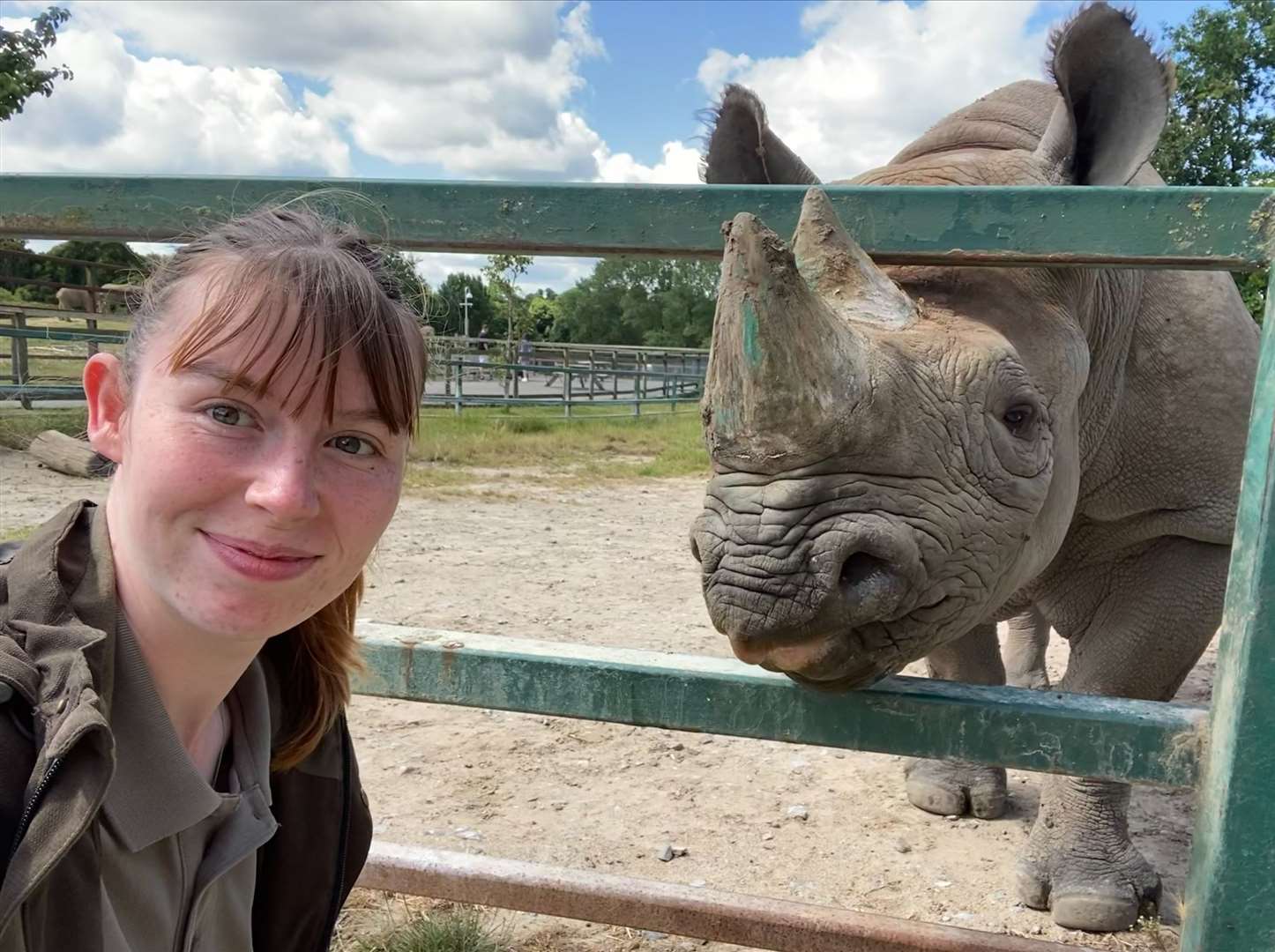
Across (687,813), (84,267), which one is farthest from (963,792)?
(84,267)

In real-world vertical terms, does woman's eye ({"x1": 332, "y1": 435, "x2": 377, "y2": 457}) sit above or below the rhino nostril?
above

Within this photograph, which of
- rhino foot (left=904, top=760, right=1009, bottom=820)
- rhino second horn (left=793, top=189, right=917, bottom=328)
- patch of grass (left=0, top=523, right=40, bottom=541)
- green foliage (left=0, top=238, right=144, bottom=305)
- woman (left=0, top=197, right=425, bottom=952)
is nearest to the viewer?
woman (left=0, top=197, right=425, bottom=952)

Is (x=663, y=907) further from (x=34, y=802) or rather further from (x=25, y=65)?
(x=25, y=65)

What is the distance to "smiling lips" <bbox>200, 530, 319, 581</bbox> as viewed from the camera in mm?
1349

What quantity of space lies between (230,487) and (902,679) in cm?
134

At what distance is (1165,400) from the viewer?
3.36 meters

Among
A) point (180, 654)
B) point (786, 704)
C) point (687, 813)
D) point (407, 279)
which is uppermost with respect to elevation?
point (407, 279)

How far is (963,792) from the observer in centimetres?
407

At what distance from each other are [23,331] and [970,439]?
12205 mm

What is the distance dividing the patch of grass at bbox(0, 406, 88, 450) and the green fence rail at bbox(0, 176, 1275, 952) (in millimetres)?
9886

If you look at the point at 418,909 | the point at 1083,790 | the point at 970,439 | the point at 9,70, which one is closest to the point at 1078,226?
the point at 970,439

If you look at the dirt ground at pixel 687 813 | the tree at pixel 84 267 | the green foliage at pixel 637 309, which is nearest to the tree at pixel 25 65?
the tree at pixel 84 267

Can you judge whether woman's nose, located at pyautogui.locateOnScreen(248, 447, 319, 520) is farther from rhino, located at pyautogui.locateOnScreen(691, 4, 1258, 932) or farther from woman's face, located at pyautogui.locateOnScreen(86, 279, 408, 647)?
rhino, located at pyautogui.locateOnScreen(691, 4, 1258, 932)

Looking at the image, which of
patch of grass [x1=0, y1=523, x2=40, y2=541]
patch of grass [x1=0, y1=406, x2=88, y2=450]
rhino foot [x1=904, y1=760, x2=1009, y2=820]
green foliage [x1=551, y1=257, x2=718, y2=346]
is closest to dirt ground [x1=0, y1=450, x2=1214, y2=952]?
rhino foot [x1=904, y1=760, x2=1009, y2=820]
